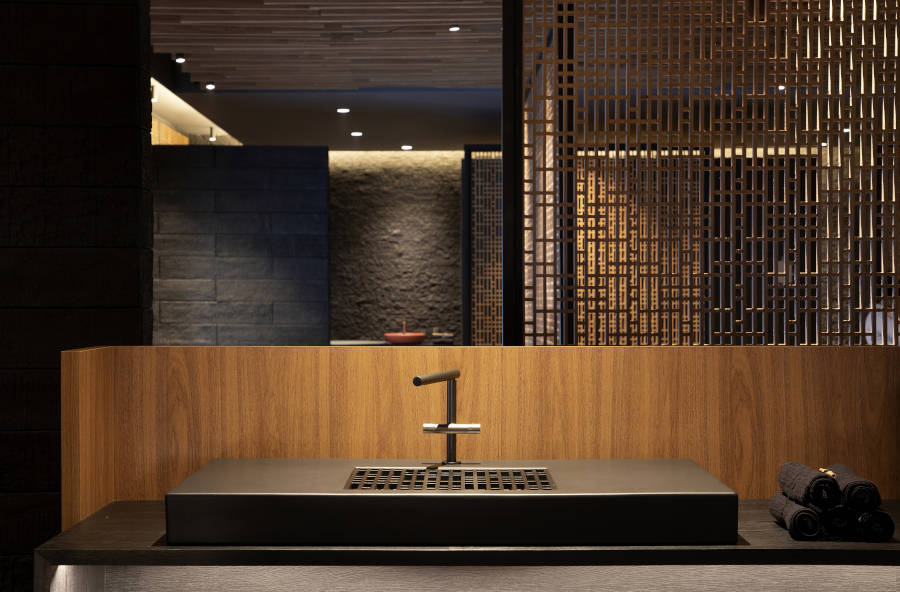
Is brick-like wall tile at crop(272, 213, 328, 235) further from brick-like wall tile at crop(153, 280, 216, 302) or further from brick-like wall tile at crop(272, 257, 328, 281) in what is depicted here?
brick-like wall tile at crop(153, 280, 216, 302)

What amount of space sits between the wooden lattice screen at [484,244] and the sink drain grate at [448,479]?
471 cm

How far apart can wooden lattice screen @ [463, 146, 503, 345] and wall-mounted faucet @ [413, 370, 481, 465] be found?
4.64 m

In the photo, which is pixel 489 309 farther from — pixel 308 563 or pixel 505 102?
pixel 308 563

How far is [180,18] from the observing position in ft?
12.1

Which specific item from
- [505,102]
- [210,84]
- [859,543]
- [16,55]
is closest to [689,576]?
[859,543]

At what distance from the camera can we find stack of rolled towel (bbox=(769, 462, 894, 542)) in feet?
4.32

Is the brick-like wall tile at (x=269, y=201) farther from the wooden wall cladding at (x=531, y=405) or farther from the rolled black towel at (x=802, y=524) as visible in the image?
the rolled black towel at (x=802, y=524)

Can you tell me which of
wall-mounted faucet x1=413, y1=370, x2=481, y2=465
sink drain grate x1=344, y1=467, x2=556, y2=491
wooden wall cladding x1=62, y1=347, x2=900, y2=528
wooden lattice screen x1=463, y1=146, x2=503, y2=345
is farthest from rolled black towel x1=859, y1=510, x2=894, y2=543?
wooden lattice screen x1=463, y1=146, x2=503, y2=345

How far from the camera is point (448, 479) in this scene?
55.6 inches

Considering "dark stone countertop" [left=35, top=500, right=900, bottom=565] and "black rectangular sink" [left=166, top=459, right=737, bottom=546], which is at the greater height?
"black rectangular sink" [left=166, top=459, right=737, bottom=546]

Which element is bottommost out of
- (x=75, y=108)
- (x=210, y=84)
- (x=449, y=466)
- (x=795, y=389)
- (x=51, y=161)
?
(x=449, y=466)

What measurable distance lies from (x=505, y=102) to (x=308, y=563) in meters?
1.11

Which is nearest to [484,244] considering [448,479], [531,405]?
[531,405]

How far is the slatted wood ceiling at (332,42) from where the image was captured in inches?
143
